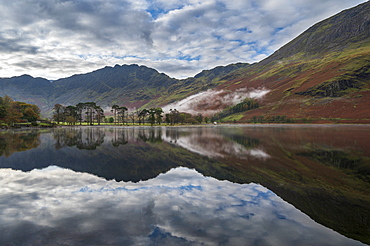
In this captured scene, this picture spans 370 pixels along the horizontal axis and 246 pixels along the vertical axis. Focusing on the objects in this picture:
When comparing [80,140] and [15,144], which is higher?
[15,144]

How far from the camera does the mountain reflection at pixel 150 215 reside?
6.39 m

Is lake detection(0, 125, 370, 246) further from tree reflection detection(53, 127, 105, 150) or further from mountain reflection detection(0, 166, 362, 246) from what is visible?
tree reflection detection(53, 127, 105, 150)

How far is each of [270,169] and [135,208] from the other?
38.7 ft

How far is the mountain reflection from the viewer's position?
6.39 metres

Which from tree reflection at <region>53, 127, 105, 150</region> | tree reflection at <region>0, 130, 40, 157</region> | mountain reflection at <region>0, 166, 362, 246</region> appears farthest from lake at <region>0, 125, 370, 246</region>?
tree reflection at <region>53, 127, 105, 150</region>

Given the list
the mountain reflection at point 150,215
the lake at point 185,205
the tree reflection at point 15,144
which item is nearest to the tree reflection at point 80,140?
the tree reflection at point 15,144

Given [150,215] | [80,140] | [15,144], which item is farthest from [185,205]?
[80,140]

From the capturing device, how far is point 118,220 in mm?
7578

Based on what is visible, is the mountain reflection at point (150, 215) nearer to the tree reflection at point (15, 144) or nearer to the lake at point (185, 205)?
the lake at point (185, 205)

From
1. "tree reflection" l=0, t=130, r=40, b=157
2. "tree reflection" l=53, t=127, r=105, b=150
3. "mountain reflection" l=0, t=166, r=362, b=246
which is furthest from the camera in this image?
"tree reflection" l=53, t=127, r=105, b=150

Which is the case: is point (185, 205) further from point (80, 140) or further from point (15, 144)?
point (80, 140)

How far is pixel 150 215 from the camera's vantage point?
26.6 feet

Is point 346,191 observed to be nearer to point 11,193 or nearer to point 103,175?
point 103,175

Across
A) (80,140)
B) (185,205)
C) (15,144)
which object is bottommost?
(80,140)
